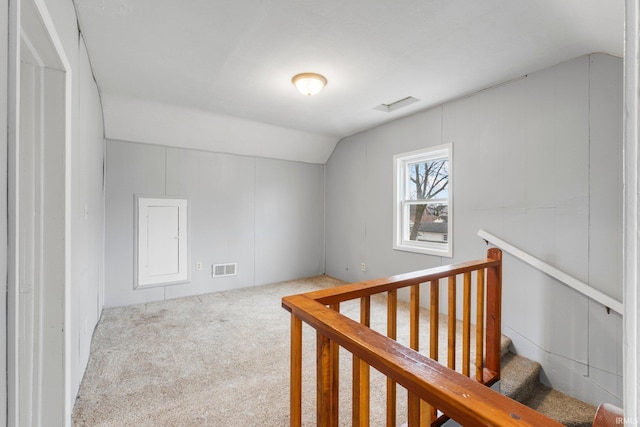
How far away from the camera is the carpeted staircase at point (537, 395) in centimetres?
212

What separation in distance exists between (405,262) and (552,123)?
2.00 metres

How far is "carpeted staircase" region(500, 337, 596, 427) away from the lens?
6.96 feet

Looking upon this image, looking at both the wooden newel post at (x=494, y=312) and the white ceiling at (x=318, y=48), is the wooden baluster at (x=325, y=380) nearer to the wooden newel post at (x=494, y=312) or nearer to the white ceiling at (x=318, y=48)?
the wooden newel post at (x=494, y=312)

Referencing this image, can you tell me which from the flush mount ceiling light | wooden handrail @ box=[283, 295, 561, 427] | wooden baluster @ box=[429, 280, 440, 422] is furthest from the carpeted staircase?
the flush mount ceiling light

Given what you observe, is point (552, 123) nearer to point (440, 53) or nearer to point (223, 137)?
point (440, 53)

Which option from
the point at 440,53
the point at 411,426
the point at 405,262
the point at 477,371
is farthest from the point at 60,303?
the point at 405,262

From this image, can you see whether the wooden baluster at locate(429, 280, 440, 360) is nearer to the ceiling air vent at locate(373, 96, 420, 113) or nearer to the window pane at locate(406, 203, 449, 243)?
the window pane at locate(406, 203, 449, 243)

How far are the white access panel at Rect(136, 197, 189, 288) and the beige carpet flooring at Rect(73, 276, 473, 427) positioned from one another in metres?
0.43

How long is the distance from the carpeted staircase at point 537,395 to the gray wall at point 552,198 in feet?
0.29

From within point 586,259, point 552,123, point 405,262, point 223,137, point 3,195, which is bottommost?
point 405,262

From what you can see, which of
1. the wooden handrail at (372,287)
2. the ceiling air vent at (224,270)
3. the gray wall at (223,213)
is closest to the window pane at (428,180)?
the gray wall at (223,213)

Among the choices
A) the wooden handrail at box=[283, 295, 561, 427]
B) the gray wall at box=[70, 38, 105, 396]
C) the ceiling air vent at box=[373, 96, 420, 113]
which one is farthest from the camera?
the ceiling air vent at box=[373, 96, 420, 113]

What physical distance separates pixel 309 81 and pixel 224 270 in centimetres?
288

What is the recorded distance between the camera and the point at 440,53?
2234 mm
